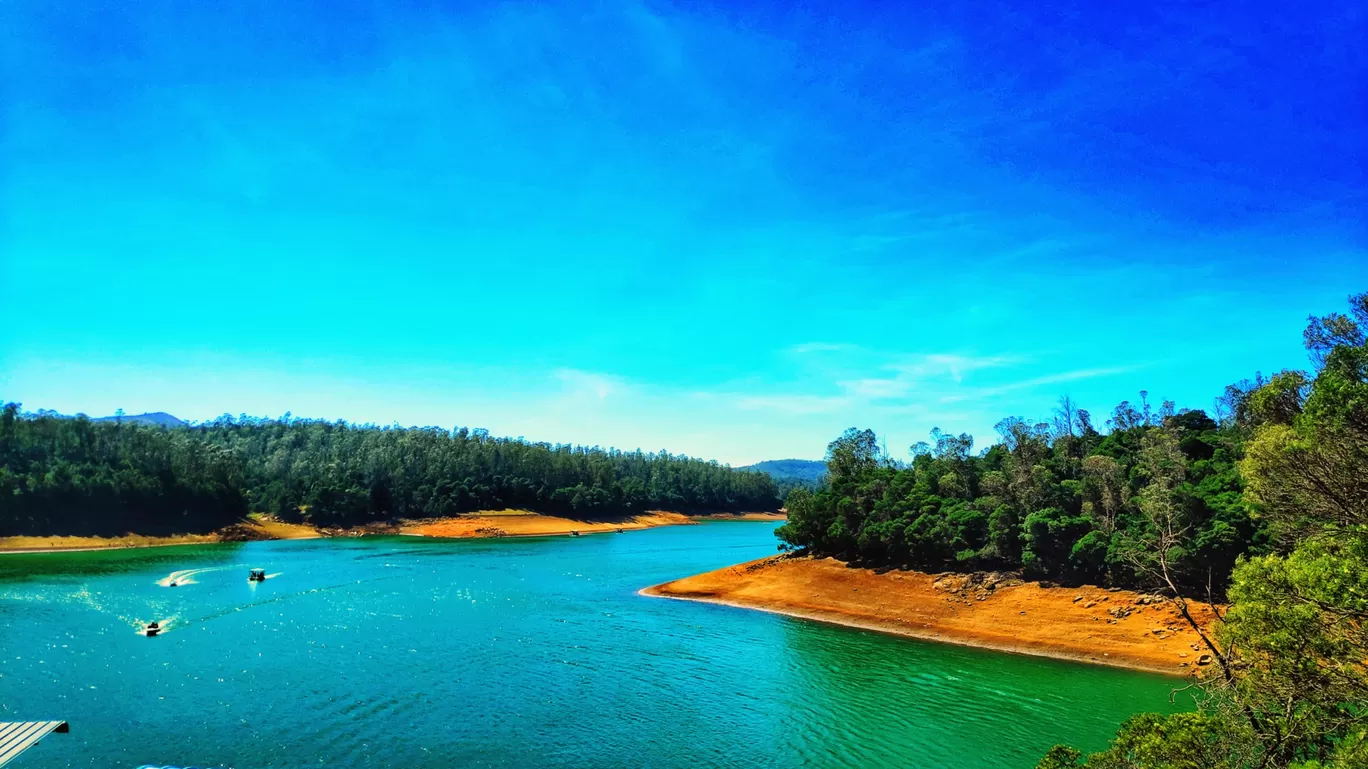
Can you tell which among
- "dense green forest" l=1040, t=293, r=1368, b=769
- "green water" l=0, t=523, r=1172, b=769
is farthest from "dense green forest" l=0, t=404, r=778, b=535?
"dense green forest" l=1040, t=293, r=1368, b=769

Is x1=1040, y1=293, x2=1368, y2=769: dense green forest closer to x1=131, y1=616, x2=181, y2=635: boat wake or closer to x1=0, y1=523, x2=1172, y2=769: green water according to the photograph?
x1=0, y1=523, x2=1172, y2=769: green water

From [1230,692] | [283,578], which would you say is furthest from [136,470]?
[1230,692]

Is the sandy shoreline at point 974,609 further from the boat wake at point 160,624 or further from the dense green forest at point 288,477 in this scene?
the dense green forest at point 288,477

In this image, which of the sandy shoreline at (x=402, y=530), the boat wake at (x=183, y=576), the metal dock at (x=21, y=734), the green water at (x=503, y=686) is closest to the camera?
the metal dock at (x=21, y=734)

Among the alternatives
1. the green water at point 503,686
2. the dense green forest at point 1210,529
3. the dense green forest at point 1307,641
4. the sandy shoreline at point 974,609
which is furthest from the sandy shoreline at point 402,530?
the dense green forest at point 1307,641

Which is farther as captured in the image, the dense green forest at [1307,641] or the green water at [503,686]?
the green water at [503,686]

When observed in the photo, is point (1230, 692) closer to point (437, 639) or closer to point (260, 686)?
point (260, 686)

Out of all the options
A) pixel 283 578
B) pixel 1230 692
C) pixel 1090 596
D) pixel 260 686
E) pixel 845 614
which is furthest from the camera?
pixel 283 578

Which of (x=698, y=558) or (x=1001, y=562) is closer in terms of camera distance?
(x=1001, y=562)

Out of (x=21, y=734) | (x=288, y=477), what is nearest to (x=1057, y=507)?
(x=21, y=734)
